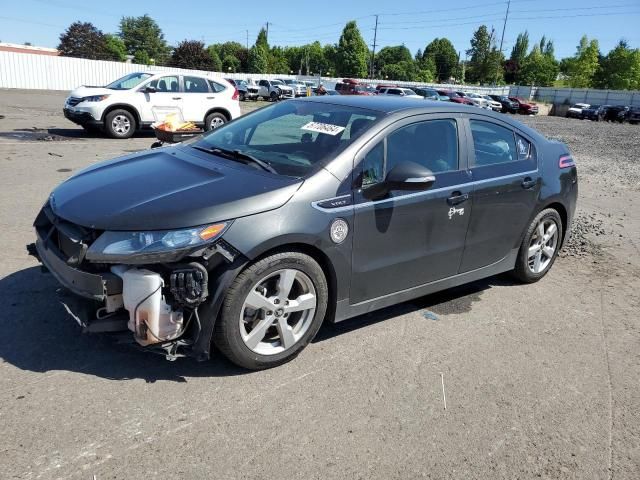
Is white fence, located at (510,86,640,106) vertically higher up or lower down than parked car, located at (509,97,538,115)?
higher up

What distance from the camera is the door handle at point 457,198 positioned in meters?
3.88

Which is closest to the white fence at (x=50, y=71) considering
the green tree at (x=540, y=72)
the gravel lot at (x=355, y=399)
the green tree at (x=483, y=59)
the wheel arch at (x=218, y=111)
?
the wheel arch at (x=218, y=111)

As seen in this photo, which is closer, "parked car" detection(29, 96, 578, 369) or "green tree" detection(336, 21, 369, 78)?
"parked car" detection(29, 96, 578, 369)

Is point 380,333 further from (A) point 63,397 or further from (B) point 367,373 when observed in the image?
(A) point 63,397

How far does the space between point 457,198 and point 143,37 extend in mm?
116764

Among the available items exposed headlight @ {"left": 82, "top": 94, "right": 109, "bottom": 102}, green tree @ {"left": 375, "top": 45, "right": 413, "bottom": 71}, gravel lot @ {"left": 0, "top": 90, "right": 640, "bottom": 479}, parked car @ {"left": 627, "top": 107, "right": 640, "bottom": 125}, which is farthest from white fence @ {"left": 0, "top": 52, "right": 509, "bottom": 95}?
green tree @ {"left": 375, "top": 45, "right": 413, "bottom": 71}

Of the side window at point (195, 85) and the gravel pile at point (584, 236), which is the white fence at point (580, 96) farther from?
the gravel pile at point (584, 236)

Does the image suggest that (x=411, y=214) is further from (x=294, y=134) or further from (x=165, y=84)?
(x=165, y=84)

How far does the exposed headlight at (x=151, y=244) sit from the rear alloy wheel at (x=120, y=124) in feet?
35.7

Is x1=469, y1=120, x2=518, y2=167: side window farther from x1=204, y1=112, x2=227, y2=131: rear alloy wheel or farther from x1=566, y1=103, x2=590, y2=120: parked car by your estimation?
x1=566, y1=103, x2=590, y2=120: parked car

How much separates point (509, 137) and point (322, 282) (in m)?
2.42

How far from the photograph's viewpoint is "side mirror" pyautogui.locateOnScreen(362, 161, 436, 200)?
3.32 meters

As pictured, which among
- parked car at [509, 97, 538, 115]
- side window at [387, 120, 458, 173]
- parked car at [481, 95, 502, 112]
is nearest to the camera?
side window at [387, 120, 458, 173]

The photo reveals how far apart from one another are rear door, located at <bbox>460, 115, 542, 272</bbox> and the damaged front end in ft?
7.16
